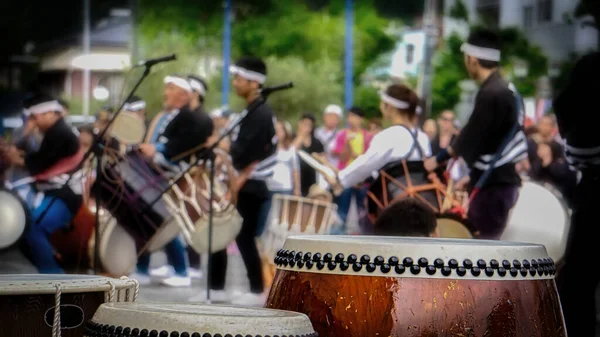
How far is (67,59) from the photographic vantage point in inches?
2386

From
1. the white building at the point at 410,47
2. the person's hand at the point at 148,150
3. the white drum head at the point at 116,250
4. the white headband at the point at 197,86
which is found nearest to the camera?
the white drum head at the point at 116,250

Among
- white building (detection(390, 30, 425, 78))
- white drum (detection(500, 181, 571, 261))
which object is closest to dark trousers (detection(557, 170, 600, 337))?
white drum (detection(500, 181, 571, 261))

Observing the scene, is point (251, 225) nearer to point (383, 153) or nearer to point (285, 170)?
point (383, 153)

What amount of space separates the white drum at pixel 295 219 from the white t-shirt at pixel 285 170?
21 cm

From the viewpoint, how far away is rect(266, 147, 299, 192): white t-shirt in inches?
509

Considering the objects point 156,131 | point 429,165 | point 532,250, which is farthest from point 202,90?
point 532,250

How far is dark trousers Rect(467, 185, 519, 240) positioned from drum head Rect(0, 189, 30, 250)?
4245mm

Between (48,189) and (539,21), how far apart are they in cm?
3341

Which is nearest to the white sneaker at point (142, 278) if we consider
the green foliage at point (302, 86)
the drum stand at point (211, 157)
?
the drum stand at point (211, 157)

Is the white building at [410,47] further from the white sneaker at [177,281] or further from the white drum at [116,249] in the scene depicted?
the white drum at [116,249]

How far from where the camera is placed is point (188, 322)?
90.8 inches

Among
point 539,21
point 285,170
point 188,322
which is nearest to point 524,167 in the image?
point 285,170

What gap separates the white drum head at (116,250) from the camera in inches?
410

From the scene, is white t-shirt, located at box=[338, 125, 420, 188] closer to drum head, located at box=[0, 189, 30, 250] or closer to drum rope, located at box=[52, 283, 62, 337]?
drum head, located at box=[0, 189, 30, 250]
